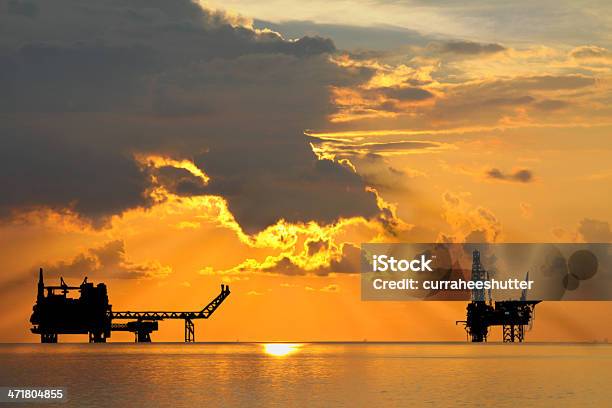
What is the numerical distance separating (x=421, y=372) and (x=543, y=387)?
134 ft

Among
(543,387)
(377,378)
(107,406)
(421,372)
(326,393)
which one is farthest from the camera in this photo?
(421,372)

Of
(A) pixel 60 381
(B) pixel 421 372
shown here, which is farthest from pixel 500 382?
(A) pixel 60 381

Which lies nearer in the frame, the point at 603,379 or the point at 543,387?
the point at 543,387

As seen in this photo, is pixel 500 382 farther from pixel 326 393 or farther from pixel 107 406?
pixel 107 406

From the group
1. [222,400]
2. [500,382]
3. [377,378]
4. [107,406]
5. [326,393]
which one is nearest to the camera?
[107,406]

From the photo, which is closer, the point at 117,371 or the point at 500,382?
the point at 500,382

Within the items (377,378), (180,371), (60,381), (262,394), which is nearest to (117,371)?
(180,371)

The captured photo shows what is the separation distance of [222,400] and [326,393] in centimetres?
1426

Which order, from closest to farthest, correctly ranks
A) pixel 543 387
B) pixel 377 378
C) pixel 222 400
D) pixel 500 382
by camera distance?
pixel 222 400 < pixel 543 387 < pixel 500 382 < pixel 377 378

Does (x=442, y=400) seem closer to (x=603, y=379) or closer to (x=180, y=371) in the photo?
(x=603, y=379)

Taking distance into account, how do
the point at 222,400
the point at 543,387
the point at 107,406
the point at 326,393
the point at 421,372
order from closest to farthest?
the point at 107,406, the point at 222,400, the point at 326,393, the point at 543,387, the point at 421,372

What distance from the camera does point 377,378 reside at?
152m

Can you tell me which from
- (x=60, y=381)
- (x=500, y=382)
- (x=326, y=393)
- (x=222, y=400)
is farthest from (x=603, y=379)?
(x=60, y=381)

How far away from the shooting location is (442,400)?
11025 centimetres
